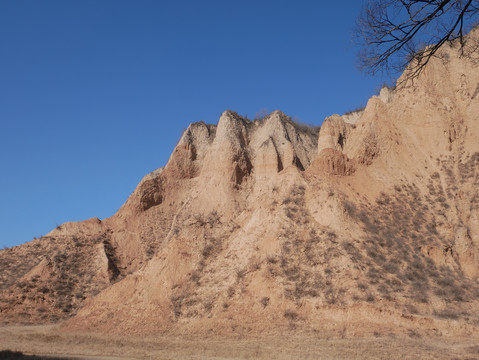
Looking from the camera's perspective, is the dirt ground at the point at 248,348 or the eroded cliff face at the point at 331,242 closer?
the dirt ground at the point at 248,348

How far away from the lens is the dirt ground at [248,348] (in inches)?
→ 552

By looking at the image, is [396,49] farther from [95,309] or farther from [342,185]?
[95,309]

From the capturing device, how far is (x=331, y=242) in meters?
21.5

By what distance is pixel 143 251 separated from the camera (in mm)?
34625

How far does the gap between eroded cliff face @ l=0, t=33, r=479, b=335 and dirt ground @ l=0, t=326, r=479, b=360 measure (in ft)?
3.66

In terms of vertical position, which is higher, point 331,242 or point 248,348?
point 331,242

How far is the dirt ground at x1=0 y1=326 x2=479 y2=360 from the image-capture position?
14023mm

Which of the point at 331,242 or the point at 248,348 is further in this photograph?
the point at 331,242

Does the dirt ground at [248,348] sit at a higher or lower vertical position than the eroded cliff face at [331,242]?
lower

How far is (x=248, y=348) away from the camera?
16062mm

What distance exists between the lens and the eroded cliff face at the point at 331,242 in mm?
18625

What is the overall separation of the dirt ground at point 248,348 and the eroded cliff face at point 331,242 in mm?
1115

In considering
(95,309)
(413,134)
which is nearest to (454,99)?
(413,134)

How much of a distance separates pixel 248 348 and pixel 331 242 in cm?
736
